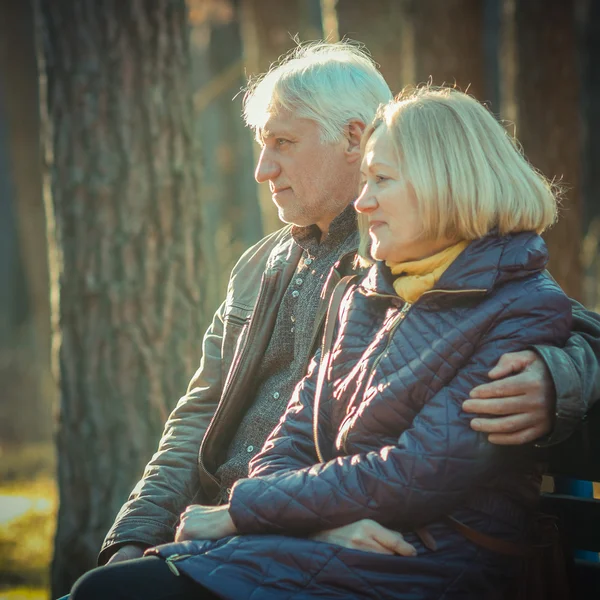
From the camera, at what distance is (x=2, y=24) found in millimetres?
13125

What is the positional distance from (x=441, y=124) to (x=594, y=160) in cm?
1593

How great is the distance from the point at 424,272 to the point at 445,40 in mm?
5062

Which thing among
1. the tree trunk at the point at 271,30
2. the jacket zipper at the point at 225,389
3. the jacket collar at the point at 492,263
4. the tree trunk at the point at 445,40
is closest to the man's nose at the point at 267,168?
the jacket zipper at the point at 225,389

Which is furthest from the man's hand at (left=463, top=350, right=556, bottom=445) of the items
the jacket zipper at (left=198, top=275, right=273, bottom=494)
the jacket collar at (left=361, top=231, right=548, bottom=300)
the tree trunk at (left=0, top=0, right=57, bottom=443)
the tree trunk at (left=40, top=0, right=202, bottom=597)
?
the tree trunk at (left=0, top=0, right=57, bottom=443)

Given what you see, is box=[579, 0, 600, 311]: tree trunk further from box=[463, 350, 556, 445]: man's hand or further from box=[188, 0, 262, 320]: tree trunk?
box=[463, 350, 556, 445]: man's hand

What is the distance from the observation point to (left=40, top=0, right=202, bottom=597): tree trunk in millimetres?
4211

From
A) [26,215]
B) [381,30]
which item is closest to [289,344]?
[381,30]

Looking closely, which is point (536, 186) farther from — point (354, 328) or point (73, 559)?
point (73, 559)

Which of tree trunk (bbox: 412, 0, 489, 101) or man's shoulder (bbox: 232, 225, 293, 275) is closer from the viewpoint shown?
Answer: man's shoulder (bbox: 232, 225, 293, 275)

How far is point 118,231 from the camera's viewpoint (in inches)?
166

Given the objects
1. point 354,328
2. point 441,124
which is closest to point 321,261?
point 354,328

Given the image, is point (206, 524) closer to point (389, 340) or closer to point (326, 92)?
point (389, 340)

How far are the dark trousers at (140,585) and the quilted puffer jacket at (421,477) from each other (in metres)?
0.05

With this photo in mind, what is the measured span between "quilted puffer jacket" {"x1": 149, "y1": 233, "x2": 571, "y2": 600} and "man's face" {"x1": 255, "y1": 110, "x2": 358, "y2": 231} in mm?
777
